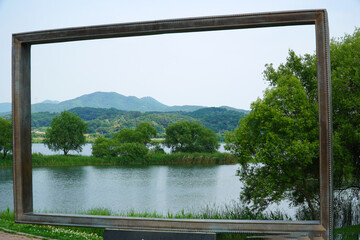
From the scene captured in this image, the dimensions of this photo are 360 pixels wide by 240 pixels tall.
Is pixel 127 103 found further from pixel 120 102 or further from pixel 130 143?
pixel 130 143

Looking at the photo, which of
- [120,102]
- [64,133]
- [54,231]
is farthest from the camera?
[54,231]

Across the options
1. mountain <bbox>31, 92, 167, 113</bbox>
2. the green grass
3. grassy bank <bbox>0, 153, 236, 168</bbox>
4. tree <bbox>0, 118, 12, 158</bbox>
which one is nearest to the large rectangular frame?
mountain <bbox>31, 92, 167, 113</bbox>

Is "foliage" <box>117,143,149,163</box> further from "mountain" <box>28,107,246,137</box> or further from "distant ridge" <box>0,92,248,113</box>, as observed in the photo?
"distant ridge" <box>0,92,248,113</box>

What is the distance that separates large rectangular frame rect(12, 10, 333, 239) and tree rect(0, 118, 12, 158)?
171cm

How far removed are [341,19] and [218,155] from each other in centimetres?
→ 179

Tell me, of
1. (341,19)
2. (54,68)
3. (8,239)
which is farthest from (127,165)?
(341,19)

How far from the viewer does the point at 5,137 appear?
150 inches

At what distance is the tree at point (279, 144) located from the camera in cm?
265

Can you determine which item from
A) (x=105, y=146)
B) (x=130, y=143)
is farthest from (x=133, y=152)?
(x=105, y=146)

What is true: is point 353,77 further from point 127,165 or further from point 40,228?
point 40,228

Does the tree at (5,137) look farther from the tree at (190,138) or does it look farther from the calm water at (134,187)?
the tree at (190,138)

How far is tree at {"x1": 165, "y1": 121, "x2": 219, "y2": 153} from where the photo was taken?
2.72 m

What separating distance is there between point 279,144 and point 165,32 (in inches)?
52.3

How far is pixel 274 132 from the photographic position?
2.69 metres
